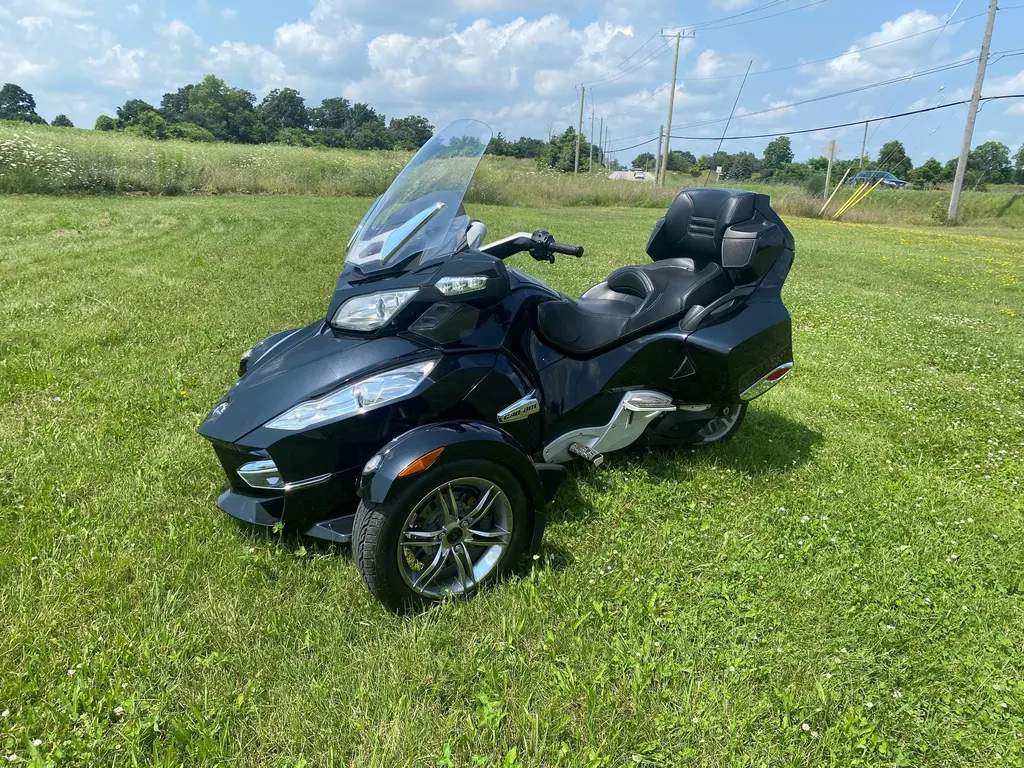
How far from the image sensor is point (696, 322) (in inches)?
130

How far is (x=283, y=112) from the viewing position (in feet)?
206

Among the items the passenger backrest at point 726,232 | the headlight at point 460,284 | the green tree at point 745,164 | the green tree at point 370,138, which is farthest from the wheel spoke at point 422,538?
the green tree at point 745,164

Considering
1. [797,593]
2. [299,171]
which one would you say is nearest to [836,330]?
[797,593]

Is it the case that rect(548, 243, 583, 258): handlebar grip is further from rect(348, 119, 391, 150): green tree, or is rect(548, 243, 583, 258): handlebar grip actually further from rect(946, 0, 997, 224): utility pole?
rect(348, 119, 391, 150): green tree

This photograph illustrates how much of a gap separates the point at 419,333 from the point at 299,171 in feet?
69.5

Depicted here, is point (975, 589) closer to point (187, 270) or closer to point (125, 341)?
point (125, 341)

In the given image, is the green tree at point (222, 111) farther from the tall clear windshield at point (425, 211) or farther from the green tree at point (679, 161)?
the tall clear windshield at point (425, 211)

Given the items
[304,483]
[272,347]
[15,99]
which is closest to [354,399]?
[304,483]

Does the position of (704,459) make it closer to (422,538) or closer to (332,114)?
(422,538)

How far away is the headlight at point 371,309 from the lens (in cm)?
245

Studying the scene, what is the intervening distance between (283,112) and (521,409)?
6936cm

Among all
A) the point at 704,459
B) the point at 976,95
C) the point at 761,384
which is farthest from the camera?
the point at 976,95

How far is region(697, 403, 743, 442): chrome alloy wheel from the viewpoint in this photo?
3799mm

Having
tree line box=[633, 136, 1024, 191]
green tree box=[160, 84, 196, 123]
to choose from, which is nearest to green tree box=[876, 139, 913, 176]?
tree line box=[633, 136, 1024, 191]
